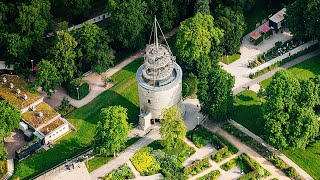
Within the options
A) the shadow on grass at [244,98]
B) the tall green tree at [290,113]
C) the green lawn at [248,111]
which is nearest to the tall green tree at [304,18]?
the green lawn at [248,111]

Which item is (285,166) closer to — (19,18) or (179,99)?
(179,99)

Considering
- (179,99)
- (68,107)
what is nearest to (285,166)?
(179,99)

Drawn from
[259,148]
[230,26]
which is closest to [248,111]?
[259,148]

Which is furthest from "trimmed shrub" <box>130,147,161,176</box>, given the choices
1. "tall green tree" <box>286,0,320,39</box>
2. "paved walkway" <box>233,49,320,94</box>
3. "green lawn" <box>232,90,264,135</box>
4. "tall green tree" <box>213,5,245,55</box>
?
"tall green tree" <box>286,0,320,39</box>

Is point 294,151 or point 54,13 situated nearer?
point 294,151

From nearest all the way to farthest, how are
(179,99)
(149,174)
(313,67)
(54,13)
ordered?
(149,174) < (179,99) < (313,67) < (54,13)

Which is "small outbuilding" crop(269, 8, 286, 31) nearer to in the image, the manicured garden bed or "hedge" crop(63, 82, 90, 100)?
the manicured garden bed
